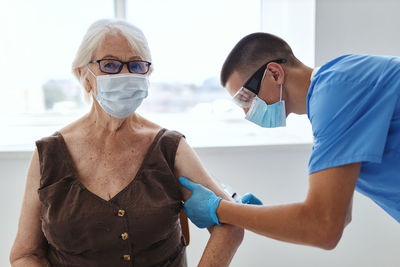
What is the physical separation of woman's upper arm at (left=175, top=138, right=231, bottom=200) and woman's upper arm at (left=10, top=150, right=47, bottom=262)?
52cm

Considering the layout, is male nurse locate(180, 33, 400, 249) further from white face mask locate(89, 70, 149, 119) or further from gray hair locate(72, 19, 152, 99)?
gray hair locate(72, 19, 152, 99)

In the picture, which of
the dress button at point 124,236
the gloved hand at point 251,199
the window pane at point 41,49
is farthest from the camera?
the window pane at point 41,49

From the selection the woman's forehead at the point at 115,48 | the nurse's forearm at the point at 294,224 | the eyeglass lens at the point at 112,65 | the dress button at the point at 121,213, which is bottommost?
the dress button at the point at 121,213

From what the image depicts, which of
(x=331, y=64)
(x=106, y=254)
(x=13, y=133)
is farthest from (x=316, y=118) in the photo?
(x=13, y=133)

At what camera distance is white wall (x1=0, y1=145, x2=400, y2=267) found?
1994 mm

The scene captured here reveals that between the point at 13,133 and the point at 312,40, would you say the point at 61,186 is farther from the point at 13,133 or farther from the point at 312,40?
the point at 312,40

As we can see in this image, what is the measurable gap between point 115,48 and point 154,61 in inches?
51.5

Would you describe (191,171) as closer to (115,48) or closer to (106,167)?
(106,167)

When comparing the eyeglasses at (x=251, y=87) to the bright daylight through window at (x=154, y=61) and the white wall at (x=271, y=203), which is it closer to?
the white wall at (x=271, y=203)

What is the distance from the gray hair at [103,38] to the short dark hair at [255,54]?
1.15ft

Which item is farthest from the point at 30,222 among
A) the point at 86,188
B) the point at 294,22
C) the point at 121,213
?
the point at 294,22

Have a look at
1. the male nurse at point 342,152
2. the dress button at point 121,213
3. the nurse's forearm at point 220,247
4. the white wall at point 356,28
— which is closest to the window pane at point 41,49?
the white wall at point 356,28

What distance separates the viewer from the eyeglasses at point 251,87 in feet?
4.32

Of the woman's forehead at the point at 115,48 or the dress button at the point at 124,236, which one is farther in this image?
the woman's forehead at the point at 115,48
